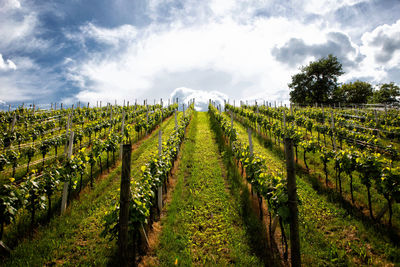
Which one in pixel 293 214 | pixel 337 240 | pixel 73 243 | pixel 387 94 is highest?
pixel 387 94

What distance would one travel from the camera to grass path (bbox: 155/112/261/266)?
164 inches

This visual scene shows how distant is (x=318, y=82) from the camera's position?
128 feet

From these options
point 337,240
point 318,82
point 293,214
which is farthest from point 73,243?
point 318,82

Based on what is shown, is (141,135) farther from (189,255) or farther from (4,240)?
(189,255)

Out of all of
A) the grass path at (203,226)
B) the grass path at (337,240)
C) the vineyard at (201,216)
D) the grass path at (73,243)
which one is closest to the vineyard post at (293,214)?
the vineyard at (201,216)

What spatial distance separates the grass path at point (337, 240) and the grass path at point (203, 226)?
1.68m

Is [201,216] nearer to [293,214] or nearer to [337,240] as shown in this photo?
[293,214]

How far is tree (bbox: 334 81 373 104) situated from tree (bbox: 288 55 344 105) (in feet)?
23.3

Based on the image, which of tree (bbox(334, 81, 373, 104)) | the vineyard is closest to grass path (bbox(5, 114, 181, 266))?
the vineyard

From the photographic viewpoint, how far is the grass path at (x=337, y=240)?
13.3 ft

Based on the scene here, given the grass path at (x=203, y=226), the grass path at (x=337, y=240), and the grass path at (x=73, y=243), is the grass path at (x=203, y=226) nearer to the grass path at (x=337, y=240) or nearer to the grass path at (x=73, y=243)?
the grass path at (x=73, y=243)

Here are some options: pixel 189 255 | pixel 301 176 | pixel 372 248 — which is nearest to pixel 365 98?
pixel 301 176

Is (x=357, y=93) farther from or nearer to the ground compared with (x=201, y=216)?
farther from the ground

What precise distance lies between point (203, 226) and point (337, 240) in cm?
374
